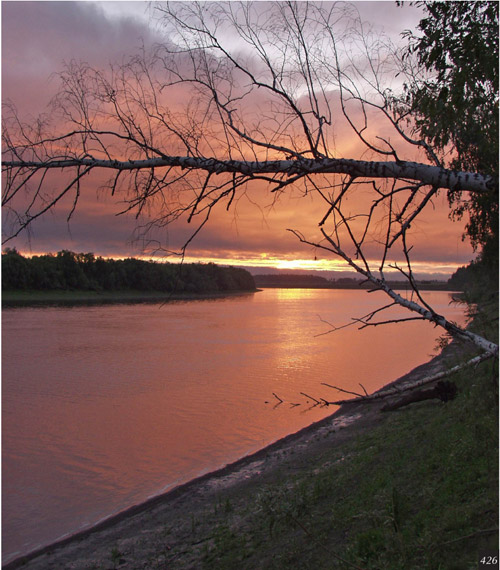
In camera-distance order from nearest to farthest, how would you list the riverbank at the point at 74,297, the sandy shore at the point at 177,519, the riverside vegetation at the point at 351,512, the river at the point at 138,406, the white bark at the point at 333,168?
1. the white bark at the point at 333,168
2. the riverside vegetation at the point at 351,512
3. the sandy shore at the point at 177,519
4. the river at the point at 138,406
5. the riverbank at the point at 74,297

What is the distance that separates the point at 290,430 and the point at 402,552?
30.7 feet

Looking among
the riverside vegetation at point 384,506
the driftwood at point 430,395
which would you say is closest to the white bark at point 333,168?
the riverside vegetation at point 384,506

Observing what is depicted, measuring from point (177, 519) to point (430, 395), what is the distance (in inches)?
252

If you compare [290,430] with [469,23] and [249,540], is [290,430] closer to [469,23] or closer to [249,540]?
[249,540]

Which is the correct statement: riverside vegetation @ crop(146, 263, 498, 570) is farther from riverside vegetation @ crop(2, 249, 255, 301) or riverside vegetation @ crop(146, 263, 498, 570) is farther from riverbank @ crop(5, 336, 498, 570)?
riverside vegetation @ crop(2, 249, 255, 301)

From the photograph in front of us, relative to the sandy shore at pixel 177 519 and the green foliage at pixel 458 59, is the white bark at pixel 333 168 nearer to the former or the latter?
the green foliage at pixel 458 59

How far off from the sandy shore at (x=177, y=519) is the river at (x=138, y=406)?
54 centimetres

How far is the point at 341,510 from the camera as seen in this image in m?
6.55

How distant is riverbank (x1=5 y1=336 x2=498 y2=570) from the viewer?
491 cm

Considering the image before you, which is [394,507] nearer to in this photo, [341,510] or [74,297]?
[341,510]

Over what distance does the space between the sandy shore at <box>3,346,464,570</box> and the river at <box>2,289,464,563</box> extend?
0.54 metres

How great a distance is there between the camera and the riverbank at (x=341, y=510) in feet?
16.1

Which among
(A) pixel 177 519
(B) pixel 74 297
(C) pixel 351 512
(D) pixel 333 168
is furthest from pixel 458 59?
(B) pixel 74 297

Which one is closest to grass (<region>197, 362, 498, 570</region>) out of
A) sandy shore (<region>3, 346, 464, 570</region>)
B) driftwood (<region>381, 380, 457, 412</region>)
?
sandy shore (<region>3, 346, 464, 570</region>)
